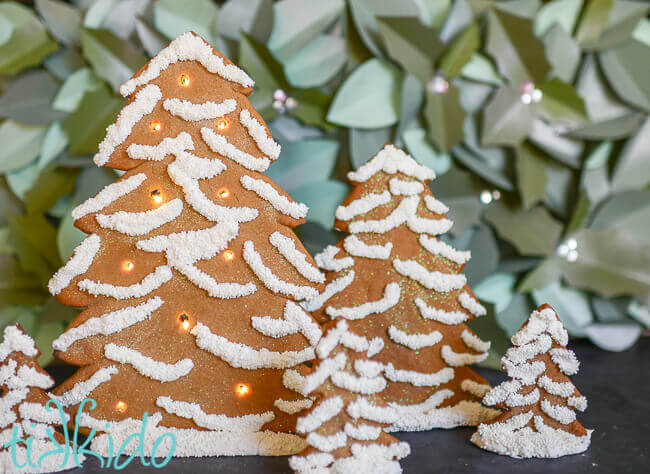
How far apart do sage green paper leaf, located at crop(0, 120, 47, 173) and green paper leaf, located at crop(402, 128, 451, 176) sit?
93 cm

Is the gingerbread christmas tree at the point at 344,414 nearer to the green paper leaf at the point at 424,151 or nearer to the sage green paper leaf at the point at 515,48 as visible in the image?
the green paper leaf at the point at 424,151

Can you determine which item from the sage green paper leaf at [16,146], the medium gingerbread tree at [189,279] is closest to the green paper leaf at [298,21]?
the medium gingerbread tree at [189,279]

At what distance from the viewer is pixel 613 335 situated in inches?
61.8

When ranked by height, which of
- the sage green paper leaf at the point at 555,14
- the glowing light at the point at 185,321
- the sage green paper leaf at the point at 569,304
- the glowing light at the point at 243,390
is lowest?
the sage green paper leaf at the point at 569,304

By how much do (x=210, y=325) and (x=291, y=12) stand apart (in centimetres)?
82

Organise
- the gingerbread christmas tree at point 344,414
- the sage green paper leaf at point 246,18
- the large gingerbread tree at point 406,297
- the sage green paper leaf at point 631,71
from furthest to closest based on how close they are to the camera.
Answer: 1. the sage green paper leaf at point 631,71
2. the sage green paper leaf at point 246,18
3. the large gingerbread tree at point 406,297
4. the gingerbread christmas tree at point 344,414

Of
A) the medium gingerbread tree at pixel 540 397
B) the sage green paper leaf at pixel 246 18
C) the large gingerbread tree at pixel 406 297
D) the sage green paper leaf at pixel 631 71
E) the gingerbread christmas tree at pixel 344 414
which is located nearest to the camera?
the gingerbread christmas tree at pixel 344 414

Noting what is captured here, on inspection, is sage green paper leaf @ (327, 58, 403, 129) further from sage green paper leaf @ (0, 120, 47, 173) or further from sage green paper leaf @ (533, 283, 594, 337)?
sage green paper leaf @ (0, 120, 47, 173)

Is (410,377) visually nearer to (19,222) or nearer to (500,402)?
(500,402)

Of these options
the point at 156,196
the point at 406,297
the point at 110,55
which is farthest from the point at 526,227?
the point at 110,55

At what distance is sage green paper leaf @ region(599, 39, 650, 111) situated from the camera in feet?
4.88

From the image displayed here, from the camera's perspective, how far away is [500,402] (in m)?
0.96

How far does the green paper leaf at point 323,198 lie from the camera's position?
4.79 feet

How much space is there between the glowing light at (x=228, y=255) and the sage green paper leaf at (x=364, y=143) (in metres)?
0.55
